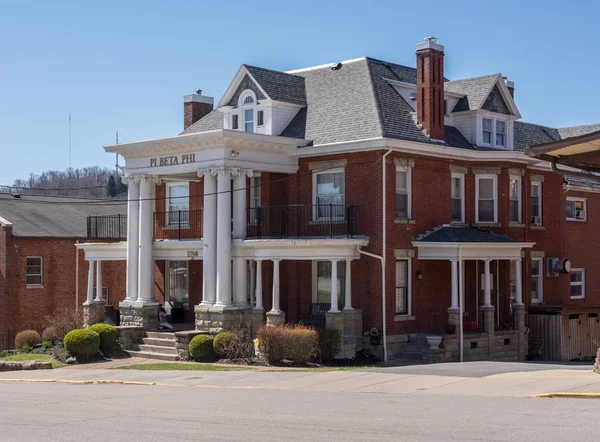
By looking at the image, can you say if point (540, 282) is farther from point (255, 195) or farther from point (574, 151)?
point (574, 151)

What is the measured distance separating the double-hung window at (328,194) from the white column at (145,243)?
6633 millimetres

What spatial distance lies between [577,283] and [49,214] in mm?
26029

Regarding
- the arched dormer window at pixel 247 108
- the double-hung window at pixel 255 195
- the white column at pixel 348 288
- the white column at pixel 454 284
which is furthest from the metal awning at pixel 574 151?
the arched dormer window at pixel 247 108

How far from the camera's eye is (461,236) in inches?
1240

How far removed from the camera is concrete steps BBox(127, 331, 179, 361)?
31.8 meters

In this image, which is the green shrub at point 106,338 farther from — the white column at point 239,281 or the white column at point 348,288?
the white column at point 348,288

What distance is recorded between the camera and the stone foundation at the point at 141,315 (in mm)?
34000

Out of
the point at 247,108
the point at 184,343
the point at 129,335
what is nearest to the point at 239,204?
the point at 247,108

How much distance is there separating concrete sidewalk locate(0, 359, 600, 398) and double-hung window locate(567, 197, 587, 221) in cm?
1498

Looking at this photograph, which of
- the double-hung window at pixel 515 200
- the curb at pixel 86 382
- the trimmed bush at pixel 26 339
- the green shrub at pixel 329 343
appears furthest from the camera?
the trimmed bush at pixel 26 339

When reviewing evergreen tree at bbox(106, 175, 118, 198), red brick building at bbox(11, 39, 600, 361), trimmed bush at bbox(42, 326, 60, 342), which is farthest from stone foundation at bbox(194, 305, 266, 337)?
evergreen tree at bbox(106, 175, 118, 198)

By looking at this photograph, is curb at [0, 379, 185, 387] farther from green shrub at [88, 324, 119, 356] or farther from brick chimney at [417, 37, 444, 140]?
brick chimney at [417, 37, 444, 140]

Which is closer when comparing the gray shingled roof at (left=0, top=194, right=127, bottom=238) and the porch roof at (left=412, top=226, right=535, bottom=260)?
the porch roof at (left=412, top=226, right=535, bottom=260)

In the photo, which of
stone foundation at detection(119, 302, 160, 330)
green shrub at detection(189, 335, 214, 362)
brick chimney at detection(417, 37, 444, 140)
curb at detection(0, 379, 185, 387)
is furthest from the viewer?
stone foundation at detection(119, 302, 160, 330)
